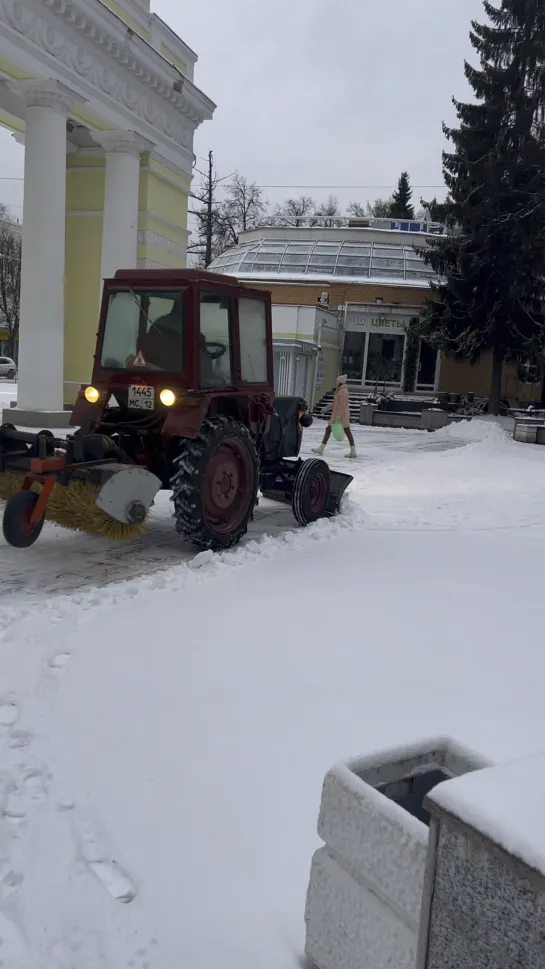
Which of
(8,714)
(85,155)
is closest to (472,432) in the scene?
(85,155)

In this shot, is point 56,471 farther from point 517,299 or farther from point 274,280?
point 274,280

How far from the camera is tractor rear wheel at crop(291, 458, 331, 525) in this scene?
26.3 feet

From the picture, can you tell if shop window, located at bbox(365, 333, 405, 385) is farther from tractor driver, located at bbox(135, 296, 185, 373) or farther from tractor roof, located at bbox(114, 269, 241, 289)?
tractor driver, located at bbox(135, 296, 185, 373)

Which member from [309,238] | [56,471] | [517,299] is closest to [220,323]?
[56,471]

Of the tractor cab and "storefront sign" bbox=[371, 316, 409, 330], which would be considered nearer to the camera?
the tractor cab

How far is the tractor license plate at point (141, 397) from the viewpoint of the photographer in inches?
271

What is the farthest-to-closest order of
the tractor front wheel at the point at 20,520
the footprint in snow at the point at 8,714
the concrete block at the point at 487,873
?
the tractor front wheel at the point at 20,520, the footprint in snow at the point at 8,714, the concrete block at the point at 487,873

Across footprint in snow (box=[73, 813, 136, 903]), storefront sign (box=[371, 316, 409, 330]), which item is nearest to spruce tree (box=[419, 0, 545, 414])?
storefront sign (box=[371, 316, 409, 330])

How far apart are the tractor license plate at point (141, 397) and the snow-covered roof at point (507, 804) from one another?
216 inches

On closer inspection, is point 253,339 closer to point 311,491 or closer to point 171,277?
point 171,277

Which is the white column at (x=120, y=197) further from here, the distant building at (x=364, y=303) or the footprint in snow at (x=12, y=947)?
the footprint in snow at (x=12, y=947)

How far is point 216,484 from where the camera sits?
6.90 meters

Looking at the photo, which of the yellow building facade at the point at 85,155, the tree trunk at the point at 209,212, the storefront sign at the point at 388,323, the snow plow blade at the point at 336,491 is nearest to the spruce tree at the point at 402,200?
the tree trunk at the point at 209,212

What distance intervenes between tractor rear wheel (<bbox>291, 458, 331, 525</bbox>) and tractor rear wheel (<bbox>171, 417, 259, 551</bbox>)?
31.5 inches
